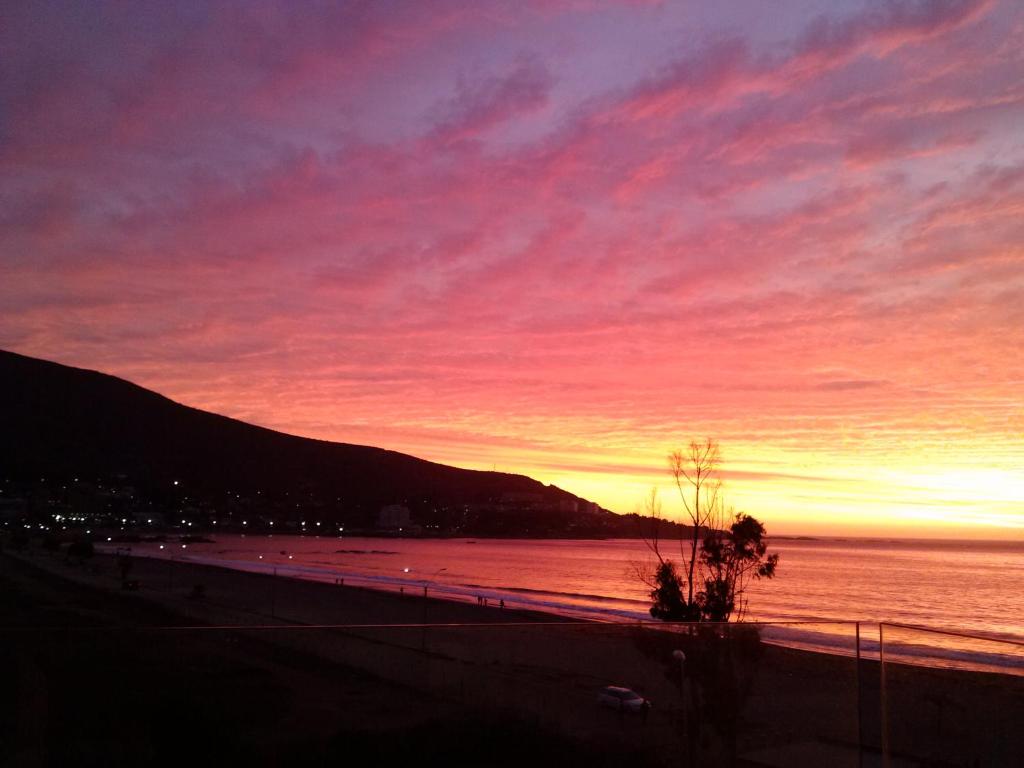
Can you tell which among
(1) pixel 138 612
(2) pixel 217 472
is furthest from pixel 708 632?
(2) pixel 217 472

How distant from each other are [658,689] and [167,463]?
Result: 151 metres

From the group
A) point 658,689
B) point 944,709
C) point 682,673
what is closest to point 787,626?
point 944,709

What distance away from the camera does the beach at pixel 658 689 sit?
21.2 ft

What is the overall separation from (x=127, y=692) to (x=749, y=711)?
485 cm

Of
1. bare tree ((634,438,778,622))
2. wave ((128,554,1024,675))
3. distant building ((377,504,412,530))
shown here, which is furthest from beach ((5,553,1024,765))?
distant building ((377,504,412,530))

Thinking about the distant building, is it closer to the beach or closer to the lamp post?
the beach

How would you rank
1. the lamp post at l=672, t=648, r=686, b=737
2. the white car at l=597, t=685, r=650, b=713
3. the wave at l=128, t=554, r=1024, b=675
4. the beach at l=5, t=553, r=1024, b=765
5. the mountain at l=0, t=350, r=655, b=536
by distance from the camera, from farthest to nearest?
the mountain at l=0, t=350, r=655, b=536 → the wave at l=128, t=554, r=1024, b=675 → the lamp post at l=672, t=648, r=686, b=737 → the white car at l=597, t=685, r=650, b=713 → the beach at l=5, t=553, r=1024, b=765

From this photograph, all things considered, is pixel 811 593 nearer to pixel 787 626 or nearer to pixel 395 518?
pixel 787 626

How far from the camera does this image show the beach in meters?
6.47

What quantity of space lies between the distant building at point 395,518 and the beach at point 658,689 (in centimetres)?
18016

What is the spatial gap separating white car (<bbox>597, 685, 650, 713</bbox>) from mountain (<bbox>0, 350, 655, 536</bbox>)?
130 metres

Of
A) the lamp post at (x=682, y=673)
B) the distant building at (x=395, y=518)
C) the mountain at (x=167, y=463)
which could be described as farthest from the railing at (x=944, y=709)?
the distant building at (x=395, y=518)

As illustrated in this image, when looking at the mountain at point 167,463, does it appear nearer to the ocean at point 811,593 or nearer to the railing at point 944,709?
the ocean at point 811,593

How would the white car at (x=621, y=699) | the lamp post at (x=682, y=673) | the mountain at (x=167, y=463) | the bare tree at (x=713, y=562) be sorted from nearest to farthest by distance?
1. the white car at (x=621, y=699)
2. the lamp post at (x=682, y=673)
3. the bare tree at (x=713, y=562)
4. the mountain at (x=167, y=463)
